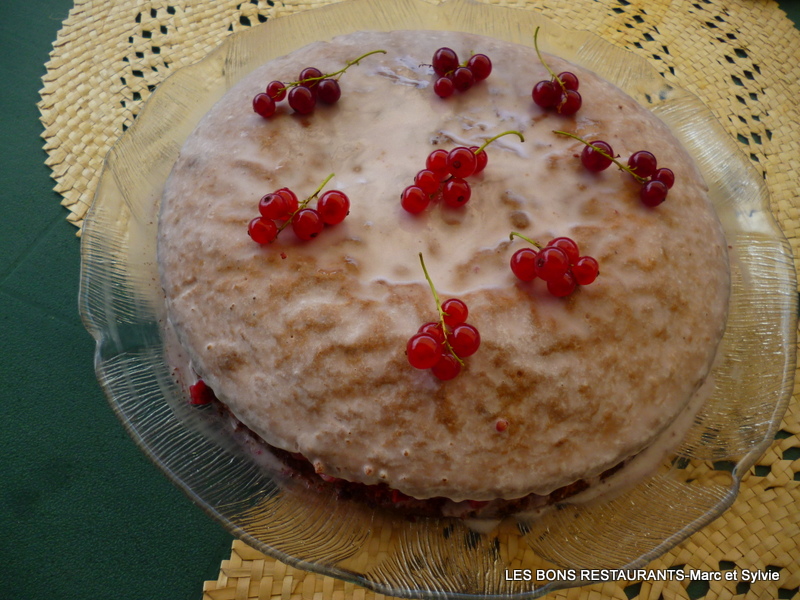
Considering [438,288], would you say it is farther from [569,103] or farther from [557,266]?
[569,103]

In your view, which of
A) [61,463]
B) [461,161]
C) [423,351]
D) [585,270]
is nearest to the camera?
[423,351]

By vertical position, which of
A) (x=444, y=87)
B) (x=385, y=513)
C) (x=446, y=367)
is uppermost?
(x=444, y=87)

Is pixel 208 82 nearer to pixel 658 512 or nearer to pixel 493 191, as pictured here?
pixel 493 191

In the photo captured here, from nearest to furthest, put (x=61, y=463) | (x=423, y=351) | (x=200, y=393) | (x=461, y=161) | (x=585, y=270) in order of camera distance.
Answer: (x=423, y=351) → (x=585, y=270) → (x=461, y=161) → (x=200, y=393) → (x=61, y=463)

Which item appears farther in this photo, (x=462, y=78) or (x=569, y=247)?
(x=462, y=78)

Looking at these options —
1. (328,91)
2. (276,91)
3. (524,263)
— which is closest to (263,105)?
(276,91)

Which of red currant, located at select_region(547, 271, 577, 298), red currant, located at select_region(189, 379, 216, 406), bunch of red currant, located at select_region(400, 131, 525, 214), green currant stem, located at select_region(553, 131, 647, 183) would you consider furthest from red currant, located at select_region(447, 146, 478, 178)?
red currant, located at select_region(189, 379, 216, 406)

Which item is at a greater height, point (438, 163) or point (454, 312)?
point (438, 163)
